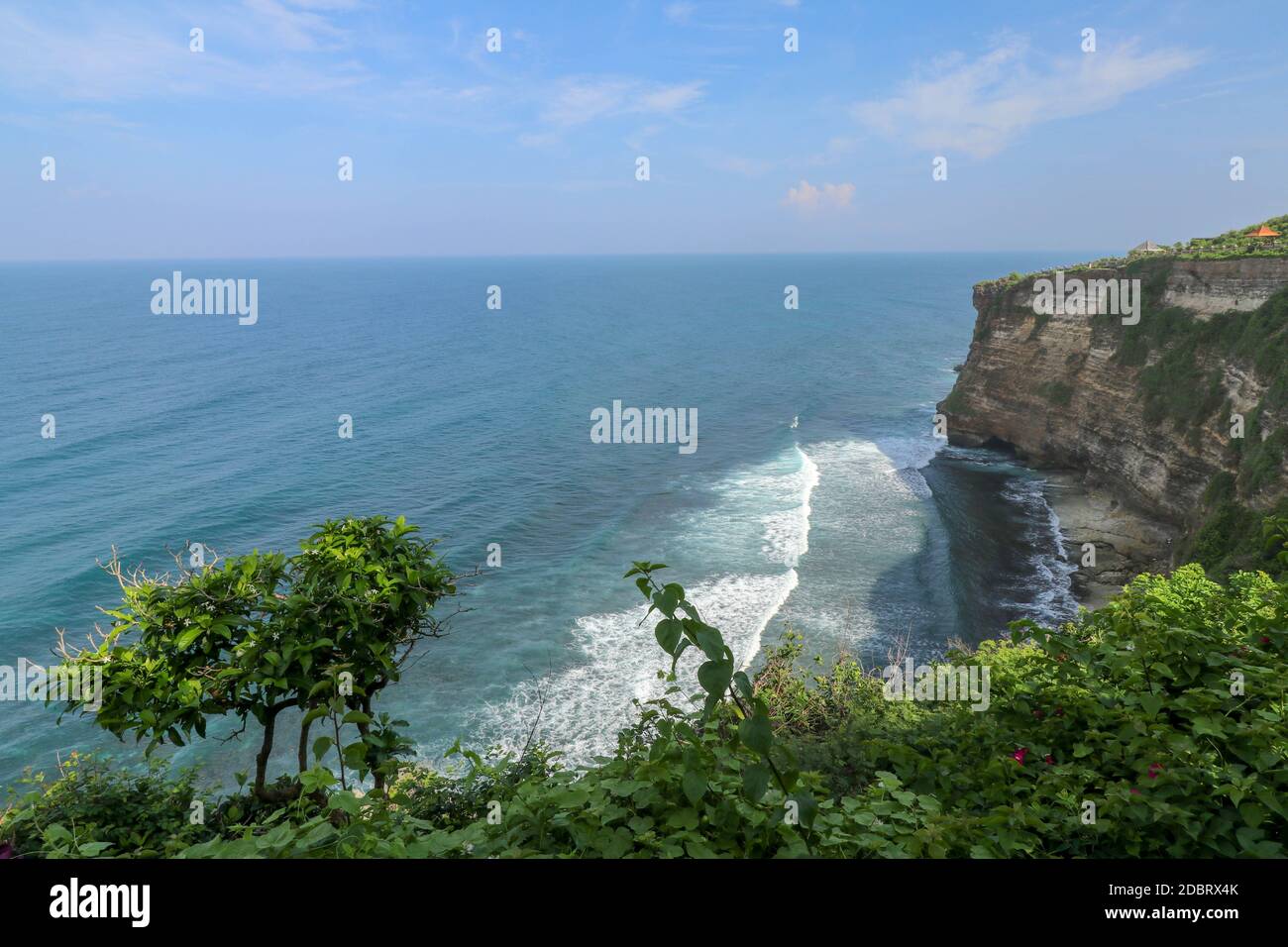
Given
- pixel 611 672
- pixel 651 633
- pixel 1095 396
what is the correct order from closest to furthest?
pixel 611 672, pixel 651 633, pixel 1095 396

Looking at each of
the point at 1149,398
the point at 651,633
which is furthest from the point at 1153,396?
the point at 651,633

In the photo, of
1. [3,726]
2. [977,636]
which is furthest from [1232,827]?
[3,726]

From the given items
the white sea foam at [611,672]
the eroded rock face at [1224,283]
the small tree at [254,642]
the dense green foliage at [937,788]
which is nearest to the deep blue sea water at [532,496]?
the white sea foam at [611,672]

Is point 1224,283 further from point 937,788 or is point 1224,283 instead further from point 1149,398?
point 937,788

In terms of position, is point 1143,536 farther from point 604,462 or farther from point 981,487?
point 604,462

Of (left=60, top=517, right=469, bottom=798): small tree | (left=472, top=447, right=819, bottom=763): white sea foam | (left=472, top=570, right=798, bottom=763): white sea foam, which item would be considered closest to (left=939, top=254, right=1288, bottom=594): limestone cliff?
(left=472, top=447, right=819, bottom=763): white sea foam

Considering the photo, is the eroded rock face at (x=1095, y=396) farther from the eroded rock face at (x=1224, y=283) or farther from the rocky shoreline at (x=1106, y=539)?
the rocky shoreline at (x=1106, y=539)

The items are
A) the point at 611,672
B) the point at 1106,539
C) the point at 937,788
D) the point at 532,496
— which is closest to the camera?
the point at 937,788
